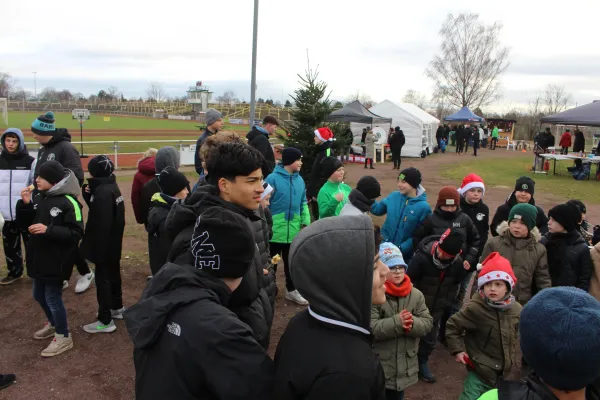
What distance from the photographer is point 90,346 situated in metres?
4.55

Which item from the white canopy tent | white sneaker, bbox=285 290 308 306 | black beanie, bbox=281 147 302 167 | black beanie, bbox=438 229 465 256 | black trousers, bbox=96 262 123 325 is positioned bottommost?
white sneaker, bbox=285 290 308 306

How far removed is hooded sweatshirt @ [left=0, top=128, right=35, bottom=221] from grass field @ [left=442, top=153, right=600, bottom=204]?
1443cm

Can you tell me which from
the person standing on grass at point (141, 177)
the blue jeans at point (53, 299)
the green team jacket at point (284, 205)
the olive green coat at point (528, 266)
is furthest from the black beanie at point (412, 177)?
the blue jeans at point (53, 299)

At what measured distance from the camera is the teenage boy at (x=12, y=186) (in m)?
5.88

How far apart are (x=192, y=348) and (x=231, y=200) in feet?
4.86

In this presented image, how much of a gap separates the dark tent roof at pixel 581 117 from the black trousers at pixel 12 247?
19323mm

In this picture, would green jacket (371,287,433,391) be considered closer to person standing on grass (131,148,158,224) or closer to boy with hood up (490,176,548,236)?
boy with hood up (490,176,548,236)

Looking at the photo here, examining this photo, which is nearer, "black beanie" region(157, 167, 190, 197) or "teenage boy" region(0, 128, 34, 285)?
"black beanie" region(157, 167, 190, 197)

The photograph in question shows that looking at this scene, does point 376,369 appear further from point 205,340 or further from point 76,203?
point 76,203

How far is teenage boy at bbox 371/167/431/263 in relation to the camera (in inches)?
198

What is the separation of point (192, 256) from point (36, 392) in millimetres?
2982

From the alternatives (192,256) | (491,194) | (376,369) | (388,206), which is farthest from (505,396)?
(491,194)

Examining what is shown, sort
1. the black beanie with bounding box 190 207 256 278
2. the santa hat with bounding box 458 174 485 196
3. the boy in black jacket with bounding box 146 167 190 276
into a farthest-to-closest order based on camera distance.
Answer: the santa hat with bounding box 458 174 485 196
the boy in black jacket with bounding box 146 167 190 276
the black beanie with bounding box 190 207 256 278

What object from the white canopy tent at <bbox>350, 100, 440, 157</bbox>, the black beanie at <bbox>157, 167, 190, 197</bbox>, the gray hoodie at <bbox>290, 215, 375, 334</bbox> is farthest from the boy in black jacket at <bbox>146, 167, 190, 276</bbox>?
the white canopy tent at <bbox>350, 100, 440, 157</bbox>
